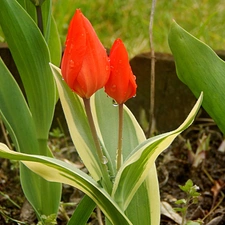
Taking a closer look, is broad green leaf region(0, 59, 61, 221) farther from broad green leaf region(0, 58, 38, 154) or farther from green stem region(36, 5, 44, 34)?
green stem region(36, 5, 44, 34)

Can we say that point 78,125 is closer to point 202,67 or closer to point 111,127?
point 111,127

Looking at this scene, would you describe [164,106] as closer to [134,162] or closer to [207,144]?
[207,144]

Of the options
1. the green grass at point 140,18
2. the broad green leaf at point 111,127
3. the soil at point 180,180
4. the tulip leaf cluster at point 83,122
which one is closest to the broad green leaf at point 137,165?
the tulip leaf cluster at point 83,122

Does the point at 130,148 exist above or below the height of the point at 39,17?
below

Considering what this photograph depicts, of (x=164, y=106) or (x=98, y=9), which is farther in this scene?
(x=98, y=9)

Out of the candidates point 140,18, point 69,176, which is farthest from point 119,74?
point 140,18

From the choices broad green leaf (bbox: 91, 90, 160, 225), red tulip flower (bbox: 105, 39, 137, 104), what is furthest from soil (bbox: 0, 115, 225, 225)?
red tulip flower (bbox: 105, 39, 137, 104)

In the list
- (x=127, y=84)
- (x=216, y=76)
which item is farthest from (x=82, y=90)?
(x=216, y=76)
